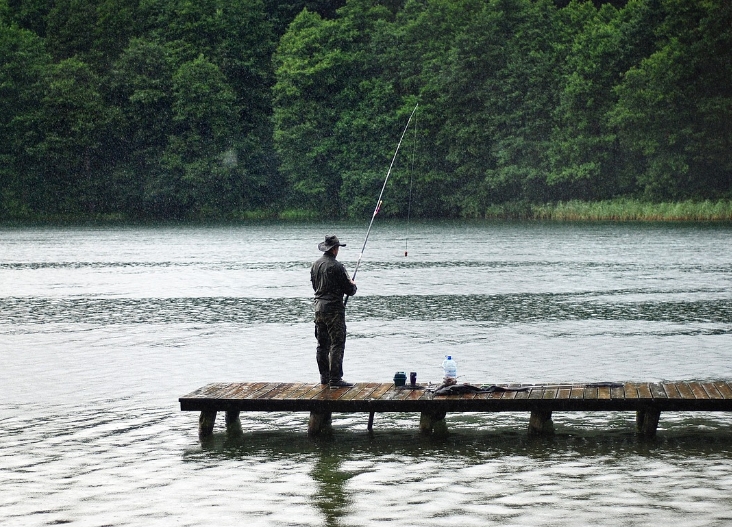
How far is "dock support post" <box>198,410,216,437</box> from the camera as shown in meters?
13.1

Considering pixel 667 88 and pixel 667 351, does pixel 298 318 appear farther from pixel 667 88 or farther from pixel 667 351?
pixel 667 88

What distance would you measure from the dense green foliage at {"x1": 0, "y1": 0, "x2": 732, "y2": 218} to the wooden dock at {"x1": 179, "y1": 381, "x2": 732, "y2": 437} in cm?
7281

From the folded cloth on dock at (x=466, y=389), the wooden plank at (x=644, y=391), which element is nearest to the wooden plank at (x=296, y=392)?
the folded cloth on dock at (x=466, y=389)

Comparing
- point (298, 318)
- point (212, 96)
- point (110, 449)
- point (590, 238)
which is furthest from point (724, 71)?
point (110, 449)

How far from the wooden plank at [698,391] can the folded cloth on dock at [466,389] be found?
5.96 feet

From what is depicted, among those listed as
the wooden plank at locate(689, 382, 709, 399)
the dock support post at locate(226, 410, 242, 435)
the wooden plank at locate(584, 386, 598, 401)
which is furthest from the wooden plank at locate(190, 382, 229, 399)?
the wooden plank at locate(689, 382, 709, 399)

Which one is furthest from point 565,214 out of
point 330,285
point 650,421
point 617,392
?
point 650,421

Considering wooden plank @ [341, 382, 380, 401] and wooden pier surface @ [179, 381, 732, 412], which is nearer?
wooden pier surface @ [179, 381, 732, 412]

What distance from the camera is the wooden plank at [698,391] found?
12512 mm

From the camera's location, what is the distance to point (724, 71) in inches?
3201

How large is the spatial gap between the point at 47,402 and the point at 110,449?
341 cm

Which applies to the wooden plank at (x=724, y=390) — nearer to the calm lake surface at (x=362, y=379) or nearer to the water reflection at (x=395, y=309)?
the calm lake surface at (x=362, y=379)

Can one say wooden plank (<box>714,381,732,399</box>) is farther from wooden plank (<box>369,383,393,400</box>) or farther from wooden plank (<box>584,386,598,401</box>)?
wooden plank (<box>369,383,393,400</box>)

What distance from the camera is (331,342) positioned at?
13.8 m
